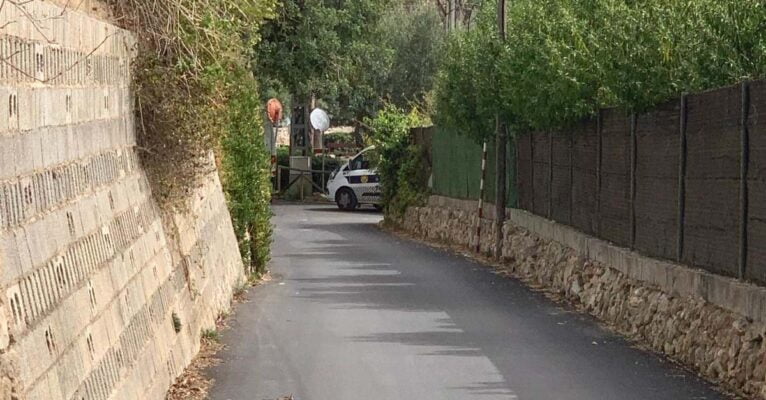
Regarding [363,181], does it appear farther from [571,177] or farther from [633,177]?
[633,177]

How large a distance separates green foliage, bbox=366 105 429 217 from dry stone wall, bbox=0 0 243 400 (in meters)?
24.2

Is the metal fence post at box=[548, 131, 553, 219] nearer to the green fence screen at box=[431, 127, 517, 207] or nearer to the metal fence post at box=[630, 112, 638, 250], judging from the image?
the green fence screen at box=[431, 127, 517, 207]

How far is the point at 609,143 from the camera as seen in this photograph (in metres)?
17.8

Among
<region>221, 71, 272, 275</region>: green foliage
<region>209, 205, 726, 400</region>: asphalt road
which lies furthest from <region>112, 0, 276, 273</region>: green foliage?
<region>221, 71, 272, 275</region>: green foliage

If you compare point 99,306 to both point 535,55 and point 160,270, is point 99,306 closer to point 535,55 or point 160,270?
point 160,270

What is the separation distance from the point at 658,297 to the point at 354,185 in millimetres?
33568

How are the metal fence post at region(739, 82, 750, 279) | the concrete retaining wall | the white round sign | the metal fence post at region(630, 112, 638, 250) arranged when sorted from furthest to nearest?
the white round sign
the metal fence post at region(630, 112, 638, 250)
the metal fence post at region(739, 82, 750, 279)
the concrete retaining wall

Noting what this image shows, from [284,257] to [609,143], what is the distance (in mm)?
9650

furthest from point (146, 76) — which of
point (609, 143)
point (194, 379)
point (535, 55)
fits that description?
point (535, 55)

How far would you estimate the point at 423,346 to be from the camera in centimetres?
1377

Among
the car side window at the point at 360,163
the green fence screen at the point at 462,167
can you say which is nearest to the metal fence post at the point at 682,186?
the green fence screen at the point at 462,167

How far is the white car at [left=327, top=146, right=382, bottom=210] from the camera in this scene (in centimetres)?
4681

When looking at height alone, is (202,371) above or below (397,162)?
below

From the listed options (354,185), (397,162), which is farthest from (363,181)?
(397,162)
